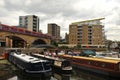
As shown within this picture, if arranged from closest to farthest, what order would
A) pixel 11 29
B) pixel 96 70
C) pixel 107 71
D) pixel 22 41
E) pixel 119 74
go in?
pixel 119 74, pixel 107 71, pixel 96 70, pixel 11 29, pixel 22 41

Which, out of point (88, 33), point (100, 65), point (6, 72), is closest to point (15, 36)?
point (6, 72)

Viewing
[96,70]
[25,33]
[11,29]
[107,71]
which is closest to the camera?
[107,71]

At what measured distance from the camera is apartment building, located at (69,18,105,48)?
12938 cm

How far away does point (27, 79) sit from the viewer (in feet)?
95.2

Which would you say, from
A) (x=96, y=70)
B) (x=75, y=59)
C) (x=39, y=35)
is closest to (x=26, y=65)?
(x=96, y=70)

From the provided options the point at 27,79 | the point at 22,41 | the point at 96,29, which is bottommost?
the point at 27,79

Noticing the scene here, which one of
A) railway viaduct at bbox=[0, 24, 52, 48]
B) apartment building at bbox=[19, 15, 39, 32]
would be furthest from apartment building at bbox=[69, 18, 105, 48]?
apartment building at bbox=[19, 15, 39, 32]

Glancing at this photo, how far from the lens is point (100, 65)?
34.8 meters

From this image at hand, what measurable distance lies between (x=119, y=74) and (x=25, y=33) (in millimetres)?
68312

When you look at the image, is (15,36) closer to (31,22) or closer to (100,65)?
(31,22)

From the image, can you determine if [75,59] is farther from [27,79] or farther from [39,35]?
[39,35]

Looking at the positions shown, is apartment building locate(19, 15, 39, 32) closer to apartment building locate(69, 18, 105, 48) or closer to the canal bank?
apartment building locate(69, 18, 105, 48)

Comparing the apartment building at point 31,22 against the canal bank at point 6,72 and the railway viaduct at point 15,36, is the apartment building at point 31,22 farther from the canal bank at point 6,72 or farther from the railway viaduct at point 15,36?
the canal bank at point 6,72

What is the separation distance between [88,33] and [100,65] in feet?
320
